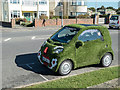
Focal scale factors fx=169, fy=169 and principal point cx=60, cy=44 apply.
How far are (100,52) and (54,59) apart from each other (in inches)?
80.8

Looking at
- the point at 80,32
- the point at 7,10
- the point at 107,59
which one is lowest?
the point at 107,59

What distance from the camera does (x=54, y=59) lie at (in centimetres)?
589

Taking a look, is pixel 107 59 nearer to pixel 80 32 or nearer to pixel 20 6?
pixel 80 32

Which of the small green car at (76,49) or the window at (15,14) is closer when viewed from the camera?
the small green car at (76,49)

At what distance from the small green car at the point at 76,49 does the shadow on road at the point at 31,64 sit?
1.13 ft

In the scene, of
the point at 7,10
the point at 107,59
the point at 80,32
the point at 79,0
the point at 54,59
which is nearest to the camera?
the point at 54,59

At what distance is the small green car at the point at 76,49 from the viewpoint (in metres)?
5.96

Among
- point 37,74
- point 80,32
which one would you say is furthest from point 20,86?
point 80,32

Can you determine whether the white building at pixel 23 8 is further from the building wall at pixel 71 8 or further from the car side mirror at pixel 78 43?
the car side mirror at pixel 78 43

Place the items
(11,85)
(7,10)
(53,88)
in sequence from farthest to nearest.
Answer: (7,10)
(11,85)
(53,88)

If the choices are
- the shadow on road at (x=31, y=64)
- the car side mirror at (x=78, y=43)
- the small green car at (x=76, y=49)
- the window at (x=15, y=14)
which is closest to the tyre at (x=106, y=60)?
the small green car at (x=76, y=49)

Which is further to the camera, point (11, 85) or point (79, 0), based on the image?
point (79, 0)

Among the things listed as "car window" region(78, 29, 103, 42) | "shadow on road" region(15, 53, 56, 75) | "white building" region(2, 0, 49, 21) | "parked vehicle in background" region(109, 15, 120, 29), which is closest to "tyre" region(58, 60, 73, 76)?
"shadow on road" region(15, 53, 56, 75)

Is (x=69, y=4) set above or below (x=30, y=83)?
above
